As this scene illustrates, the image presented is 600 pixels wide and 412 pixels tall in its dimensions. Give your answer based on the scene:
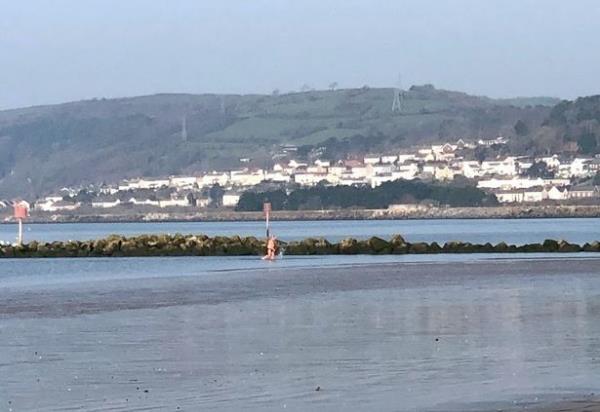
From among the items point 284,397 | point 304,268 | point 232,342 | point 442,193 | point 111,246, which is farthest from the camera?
point 442,193

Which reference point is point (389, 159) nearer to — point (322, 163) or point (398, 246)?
point (322, 163)

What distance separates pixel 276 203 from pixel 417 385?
16192 centimetres

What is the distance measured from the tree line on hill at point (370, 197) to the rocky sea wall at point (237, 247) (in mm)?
113727

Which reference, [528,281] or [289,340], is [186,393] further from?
[528,281]

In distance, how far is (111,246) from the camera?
5753 cm

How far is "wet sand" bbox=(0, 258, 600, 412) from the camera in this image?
15.2 metres

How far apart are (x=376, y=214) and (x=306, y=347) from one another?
14785 cm

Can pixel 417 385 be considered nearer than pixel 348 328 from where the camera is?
Yes

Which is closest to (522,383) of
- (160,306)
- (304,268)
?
(160,306)

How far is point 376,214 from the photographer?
167m

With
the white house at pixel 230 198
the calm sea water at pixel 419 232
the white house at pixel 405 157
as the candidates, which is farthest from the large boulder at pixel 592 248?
the white house at pixel 405 157

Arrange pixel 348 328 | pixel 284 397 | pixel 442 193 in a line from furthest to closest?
pixel 442 193
pixel 348 328
pixel 284 397

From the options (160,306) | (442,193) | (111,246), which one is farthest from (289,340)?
(442,193)

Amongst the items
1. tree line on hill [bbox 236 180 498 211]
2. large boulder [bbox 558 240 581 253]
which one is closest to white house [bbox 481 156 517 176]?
tree line on hill [bbox 236 180 498 211]
